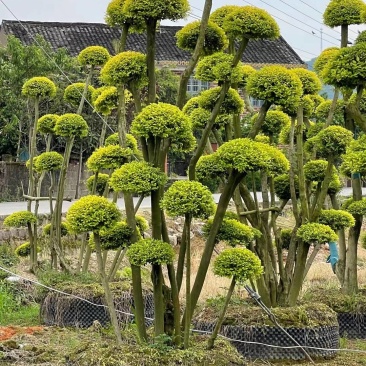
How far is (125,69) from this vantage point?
5.29 meters

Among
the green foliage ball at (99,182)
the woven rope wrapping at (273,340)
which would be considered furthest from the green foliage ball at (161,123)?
the green foliage ball at (99,182)

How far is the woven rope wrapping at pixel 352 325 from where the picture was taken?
7.17 metres

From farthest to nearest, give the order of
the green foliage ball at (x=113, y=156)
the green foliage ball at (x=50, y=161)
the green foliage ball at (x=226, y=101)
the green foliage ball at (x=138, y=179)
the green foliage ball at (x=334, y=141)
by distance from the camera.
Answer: the green foliage ball at (x=50, y=161)
the green foliage ball at (x=334, y=141)
the green foliage ball at (x=226, y=101)
the green foliage ball at (x=113, y=156)
the green foliage ball at (x=138, y=179)

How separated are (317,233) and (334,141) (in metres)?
0.83

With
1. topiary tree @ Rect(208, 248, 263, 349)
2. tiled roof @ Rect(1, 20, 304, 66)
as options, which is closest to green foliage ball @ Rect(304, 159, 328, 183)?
topiary tree @ Rect(208, 248, 263, 349)

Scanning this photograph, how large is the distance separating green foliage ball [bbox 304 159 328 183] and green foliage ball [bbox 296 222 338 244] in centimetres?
72

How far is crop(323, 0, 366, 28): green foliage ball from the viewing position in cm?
643

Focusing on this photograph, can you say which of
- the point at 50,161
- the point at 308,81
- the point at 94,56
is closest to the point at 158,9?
the point at 308,81

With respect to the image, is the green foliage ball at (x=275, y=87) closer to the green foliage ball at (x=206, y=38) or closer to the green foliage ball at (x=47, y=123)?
the green foliage ball at (x=206, y=38)

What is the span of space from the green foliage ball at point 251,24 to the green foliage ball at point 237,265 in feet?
4.54

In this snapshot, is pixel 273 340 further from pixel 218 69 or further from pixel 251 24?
pixel 251 24

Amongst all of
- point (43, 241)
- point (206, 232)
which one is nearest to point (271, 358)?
point (206, 232)

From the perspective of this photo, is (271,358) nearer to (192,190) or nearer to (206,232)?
(206,232)

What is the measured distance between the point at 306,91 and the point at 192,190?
2350mm
